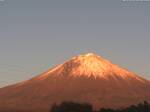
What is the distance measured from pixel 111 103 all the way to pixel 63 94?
787 inches

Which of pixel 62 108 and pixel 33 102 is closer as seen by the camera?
pixel 62 108

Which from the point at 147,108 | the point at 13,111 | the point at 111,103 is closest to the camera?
the point at 147,108

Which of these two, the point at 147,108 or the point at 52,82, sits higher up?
the point at 52,82

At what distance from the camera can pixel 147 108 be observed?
108m

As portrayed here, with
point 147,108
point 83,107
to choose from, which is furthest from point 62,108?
point 147,108

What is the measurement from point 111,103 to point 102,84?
20.9 meters

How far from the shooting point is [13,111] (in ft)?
537

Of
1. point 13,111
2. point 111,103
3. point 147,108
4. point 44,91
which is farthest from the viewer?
point 44,91

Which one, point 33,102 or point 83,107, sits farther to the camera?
point 33,102

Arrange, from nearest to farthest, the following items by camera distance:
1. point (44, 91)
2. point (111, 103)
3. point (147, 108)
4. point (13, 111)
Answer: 1. point (147, 108)
2. point (13, 111)
3. point (111, 103)
4. point (44, 91)

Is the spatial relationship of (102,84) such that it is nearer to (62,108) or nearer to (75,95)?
Result: (75,95)

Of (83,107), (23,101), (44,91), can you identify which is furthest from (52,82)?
(83,107)

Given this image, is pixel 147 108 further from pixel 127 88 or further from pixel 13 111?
pixel 127 88

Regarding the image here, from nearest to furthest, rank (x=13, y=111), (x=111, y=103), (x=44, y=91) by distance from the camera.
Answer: (x=13, y=111) → (x=111, y=103) → (x=44, y=91)
